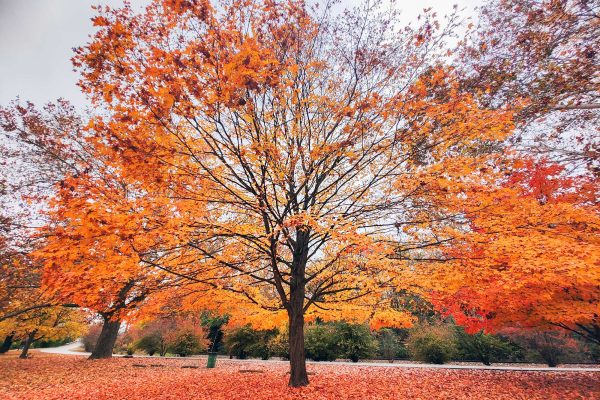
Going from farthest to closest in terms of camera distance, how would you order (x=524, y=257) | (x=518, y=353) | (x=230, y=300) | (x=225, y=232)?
(x=518, y=353), (x=230, y=300), (x=225, y=232), (x=524, y=257)

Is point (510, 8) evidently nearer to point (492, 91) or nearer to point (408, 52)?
point (492, 91)

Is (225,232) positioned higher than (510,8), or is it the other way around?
(510,8)

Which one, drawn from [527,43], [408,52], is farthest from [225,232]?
[527,43]

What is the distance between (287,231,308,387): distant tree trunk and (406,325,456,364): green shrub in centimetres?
1423

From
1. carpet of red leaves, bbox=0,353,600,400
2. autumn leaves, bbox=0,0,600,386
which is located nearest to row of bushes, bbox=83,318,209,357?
carpet of red leaves, bbox=0,353,600,400

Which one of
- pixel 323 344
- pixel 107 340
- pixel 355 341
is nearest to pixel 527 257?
pixel 355 341

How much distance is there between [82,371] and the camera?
1230 cm

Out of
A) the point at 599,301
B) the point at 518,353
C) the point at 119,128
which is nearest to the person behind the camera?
the point at 119,128

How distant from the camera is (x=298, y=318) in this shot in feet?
25.1

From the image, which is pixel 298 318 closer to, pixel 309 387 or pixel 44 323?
pixel 309 387

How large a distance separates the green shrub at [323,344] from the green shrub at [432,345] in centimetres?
516

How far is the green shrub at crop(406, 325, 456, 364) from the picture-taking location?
1806cm

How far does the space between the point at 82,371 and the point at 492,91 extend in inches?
756

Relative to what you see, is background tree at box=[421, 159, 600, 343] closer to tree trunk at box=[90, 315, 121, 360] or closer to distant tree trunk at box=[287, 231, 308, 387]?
distant tree trunk at box=[287, 231, 308, 387]
